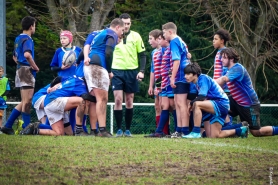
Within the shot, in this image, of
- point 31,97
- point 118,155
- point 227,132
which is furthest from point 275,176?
point 31,97

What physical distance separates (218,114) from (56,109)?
279 cm

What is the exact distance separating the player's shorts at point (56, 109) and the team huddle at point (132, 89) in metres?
0.02

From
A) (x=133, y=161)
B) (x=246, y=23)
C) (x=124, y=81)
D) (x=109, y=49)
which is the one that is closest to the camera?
(x=133, y=161)

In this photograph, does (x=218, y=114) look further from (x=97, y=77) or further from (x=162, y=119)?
(x=97, y=77)

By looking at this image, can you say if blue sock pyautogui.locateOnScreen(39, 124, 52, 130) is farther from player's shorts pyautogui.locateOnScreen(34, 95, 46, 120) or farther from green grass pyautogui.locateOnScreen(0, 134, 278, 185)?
green grass pyautogui.locateOnScreen(0, 134, 278, 185)

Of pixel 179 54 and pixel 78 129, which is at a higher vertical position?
pixel 179 54

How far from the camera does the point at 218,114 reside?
12.4 m

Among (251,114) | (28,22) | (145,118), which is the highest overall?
(28,22)

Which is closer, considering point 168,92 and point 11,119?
point 168,92

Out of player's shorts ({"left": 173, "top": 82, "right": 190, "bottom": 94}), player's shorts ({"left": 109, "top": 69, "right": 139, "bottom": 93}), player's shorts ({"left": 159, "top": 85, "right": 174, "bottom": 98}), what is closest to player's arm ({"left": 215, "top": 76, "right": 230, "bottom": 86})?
player's shorts ({"left": 173, "top": 82, "right": 190, "bottom": 94})

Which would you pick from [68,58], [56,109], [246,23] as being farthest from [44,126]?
[246,23]

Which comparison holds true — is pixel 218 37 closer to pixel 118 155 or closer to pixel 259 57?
pixel 118 155

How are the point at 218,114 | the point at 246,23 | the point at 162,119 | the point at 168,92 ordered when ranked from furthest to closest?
the point at 246,23 → the point at 168,92 → the point at 162,119 → the point at 218,114

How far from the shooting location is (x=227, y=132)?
1264cm
